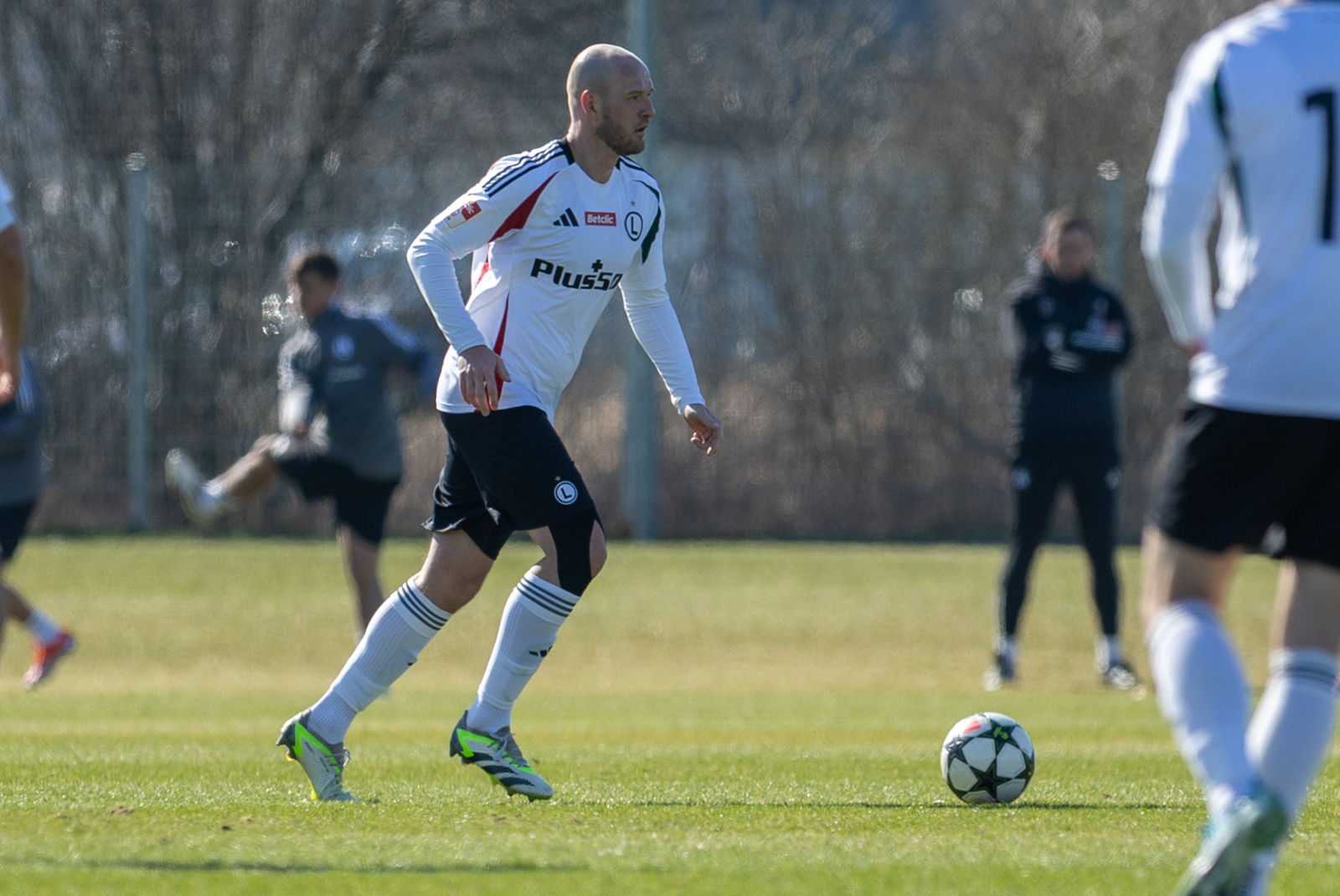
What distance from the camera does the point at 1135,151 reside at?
64.4ft

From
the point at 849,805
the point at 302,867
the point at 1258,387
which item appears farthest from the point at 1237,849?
the point at 849,805

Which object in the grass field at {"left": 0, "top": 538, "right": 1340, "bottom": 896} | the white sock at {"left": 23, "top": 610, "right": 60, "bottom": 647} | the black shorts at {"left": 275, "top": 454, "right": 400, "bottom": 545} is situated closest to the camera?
the grass field at {"left": 0, "top": 538, "right": 1340, "bottom": 896}

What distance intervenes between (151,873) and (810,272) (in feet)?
47.1

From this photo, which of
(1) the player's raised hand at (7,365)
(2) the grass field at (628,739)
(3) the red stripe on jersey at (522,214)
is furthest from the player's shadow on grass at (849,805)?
(1) the player's raised hand at (7,365)

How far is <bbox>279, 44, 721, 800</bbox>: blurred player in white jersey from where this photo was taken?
18.2 feet

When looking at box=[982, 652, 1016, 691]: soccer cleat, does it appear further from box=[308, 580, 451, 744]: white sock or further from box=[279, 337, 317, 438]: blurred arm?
box=[308, 580, 451, 744]: white sock

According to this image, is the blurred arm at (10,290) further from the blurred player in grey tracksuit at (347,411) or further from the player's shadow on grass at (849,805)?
the blurred player in grey tracksuit at (347,411)

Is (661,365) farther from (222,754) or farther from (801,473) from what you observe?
(801,473)

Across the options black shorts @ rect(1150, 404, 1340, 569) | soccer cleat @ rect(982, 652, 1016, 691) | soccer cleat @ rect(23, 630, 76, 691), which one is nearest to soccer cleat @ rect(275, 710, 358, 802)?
black shorts @ rect(1150, 404, 1340, 569)

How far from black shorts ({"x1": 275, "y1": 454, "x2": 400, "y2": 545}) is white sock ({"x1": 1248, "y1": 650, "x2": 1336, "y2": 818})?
849cm

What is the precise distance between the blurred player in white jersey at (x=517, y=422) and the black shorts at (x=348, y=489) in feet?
18.7

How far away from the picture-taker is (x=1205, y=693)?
3492 mm

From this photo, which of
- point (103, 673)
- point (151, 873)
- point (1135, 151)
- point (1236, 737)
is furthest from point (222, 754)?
point (1135, 151)

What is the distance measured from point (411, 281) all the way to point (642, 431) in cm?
277
